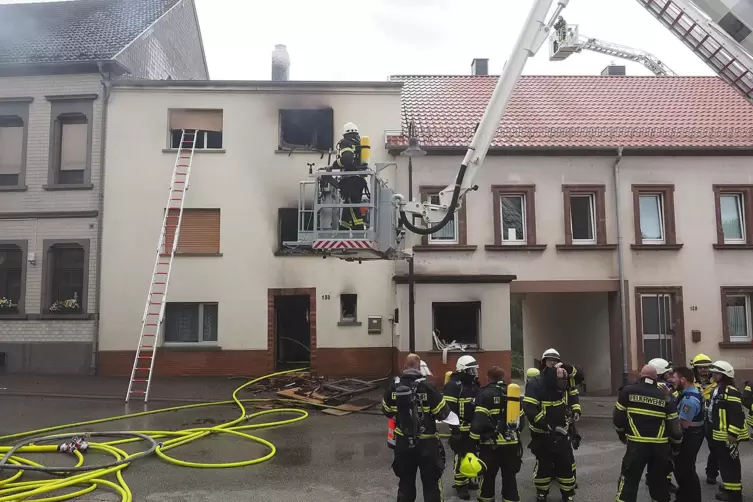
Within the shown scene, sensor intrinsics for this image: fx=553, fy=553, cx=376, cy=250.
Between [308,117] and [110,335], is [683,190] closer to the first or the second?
[308,117]

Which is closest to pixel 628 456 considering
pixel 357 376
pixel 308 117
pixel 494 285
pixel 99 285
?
pixel 494 285

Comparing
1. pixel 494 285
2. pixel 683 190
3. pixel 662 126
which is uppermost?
pixel 662 126

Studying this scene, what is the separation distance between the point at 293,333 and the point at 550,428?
9857 mm

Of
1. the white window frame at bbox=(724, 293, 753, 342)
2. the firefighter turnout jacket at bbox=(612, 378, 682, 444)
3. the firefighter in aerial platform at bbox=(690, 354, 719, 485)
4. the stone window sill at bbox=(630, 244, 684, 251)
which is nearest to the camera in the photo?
the firefighter turnout jacket at bbox=(612, 378, 682, 444)

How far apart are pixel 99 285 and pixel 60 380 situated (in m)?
2.33

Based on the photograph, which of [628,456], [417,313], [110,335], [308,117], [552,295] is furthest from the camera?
[552,295]

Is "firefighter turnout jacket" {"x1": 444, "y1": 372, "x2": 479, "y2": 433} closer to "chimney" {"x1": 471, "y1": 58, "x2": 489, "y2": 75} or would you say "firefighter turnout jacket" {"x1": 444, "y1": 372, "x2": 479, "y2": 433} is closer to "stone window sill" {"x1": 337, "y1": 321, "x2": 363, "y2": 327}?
"stone window sill" {"x1": 337, "y1": 321, "x2": 363, "y2": 327}

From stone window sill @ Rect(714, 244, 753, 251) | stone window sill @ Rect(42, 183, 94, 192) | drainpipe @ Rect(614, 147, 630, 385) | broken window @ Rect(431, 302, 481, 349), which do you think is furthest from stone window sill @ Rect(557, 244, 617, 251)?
stone window sill @ Rect(42, 183, 94, 192)

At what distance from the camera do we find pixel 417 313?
41.2 ft

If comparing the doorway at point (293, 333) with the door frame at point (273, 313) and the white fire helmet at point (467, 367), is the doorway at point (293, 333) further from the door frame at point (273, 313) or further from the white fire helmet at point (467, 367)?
the white fire helmet at point (467, 367)

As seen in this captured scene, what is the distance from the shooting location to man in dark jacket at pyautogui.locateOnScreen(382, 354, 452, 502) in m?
5.26

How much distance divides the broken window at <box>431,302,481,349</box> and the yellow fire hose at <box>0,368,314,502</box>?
14.2ft

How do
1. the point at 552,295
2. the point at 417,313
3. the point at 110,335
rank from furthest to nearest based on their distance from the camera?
the point at 552,295
the point at 110,335
the point at 417,313

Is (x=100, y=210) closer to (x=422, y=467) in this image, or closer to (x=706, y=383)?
(x=422, y=467)
